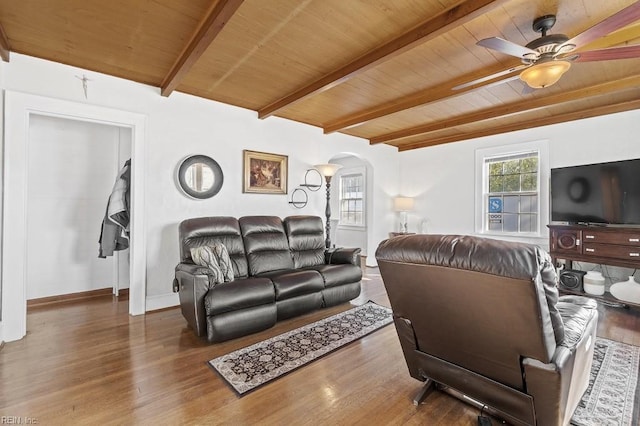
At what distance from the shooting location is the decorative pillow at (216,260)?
9.47 ft

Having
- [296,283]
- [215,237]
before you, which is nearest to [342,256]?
[296,283]

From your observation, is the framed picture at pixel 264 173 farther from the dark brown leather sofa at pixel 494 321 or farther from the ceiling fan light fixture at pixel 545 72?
the ceiling fan light fixture at pixel 545 72

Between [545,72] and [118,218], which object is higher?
[545,72]

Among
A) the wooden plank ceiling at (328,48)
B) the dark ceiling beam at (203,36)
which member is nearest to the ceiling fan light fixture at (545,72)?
the wooden plank ceiling at (328,48)

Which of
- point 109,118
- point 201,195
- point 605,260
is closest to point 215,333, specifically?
point 201,195

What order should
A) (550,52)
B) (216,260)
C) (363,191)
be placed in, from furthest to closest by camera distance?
(363,191)
(216,260)
(550,52)

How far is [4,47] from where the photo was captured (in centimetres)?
252

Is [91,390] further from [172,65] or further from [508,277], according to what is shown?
[172,65]

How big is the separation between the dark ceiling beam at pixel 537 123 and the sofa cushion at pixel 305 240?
3296mm

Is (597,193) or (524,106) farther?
(524,106)

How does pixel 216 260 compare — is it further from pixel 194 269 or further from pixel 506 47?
pixel 506 47

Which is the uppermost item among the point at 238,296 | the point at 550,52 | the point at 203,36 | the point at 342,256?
the point at 203,36

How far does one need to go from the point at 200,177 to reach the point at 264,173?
0.94 m

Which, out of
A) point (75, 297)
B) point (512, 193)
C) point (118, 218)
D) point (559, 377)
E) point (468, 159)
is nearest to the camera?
point (559, 377)
